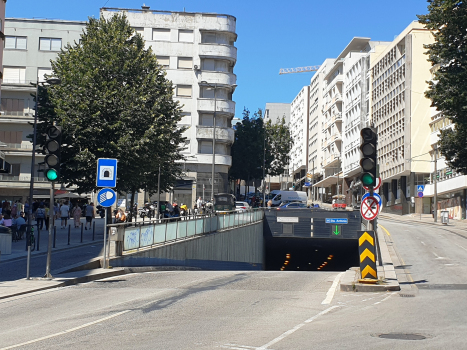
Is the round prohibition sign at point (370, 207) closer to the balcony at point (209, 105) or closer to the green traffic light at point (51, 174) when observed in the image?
the green traffic light at point (51, 174)

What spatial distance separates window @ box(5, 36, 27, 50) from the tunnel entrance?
34976mm

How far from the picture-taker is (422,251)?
3269 centimetres

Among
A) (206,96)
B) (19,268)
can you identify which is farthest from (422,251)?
(206,96)

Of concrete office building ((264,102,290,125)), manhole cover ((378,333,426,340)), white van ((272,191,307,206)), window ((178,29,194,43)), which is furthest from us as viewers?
concrete office building ((264,102,290,125))

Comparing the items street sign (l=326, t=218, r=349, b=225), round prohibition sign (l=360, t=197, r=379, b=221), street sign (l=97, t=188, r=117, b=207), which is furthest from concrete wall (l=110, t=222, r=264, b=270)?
round prohibition sign (l=360, t=197, r=379, b=221)

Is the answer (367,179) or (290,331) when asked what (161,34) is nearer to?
(367,179)

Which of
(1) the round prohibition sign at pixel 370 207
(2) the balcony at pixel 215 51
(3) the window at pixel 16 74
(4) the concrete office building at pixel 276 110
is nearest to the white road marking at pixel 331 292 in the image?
(1) the round prohibition sign at pixel 370 207

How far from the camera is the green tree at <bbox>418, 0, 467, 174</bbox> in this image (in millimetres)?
34594

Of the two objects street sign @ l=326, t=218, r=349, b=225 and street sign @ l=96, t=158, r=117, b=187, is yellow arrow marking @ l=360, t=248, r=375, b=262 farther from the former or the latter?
street sign @ l=326, t=218, r=349, b=225

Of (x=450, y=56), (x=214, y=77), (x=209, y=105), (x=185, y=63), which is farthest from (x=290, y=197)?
(x=450, y=56)

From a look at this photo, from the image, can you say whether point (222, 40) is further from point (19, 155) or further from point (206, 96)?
point (19, 155)

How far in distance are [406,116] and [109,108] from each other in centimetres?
4823

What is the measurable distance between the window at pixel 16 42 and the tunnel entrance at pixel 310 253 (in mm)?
34976

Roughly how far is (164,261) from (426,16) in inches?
834
